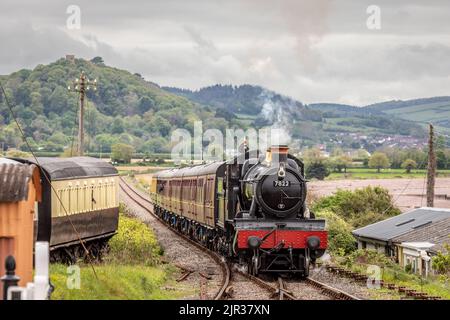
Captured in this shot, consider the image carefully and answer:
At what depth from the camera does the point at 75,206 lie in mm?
25094

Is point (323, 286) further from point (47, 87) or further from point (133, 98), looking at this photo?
point (133, 98)

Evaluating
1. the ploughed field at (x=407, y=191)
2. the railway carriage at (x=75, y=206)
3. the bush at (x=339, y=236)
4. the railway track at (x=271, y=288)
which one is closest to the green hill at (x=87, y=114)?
the ploughed field at (x=407, y=191)

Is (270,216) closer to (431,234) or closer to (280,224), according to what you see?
(280,224)

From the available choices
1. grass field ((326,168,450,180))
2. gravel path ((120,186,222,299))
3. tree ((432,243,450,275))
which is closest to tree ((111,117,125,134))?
grass field ((326,168,450,180))

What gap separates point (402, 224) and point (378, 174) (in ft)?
242

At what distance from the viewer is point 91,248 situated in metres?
27.6

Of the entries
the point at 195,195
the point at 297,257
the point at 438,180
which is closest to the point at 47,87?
the point at 438,180

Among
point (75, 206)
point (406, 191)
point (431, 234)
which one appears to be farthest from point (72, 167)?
point (406, 191)

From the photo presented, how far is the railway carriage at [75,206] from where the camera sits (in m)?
22.0

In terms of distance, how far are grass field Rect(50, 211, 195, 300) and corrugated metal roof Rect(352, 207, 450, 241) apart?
2144 cm

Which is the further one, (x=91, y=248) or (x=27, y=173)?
(x=91, y=248)

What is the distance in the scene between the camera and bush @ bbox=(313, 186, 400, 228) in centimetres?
6056

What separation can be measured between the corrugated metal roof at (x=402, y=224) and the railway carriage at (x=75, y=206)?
2003 centimetres
